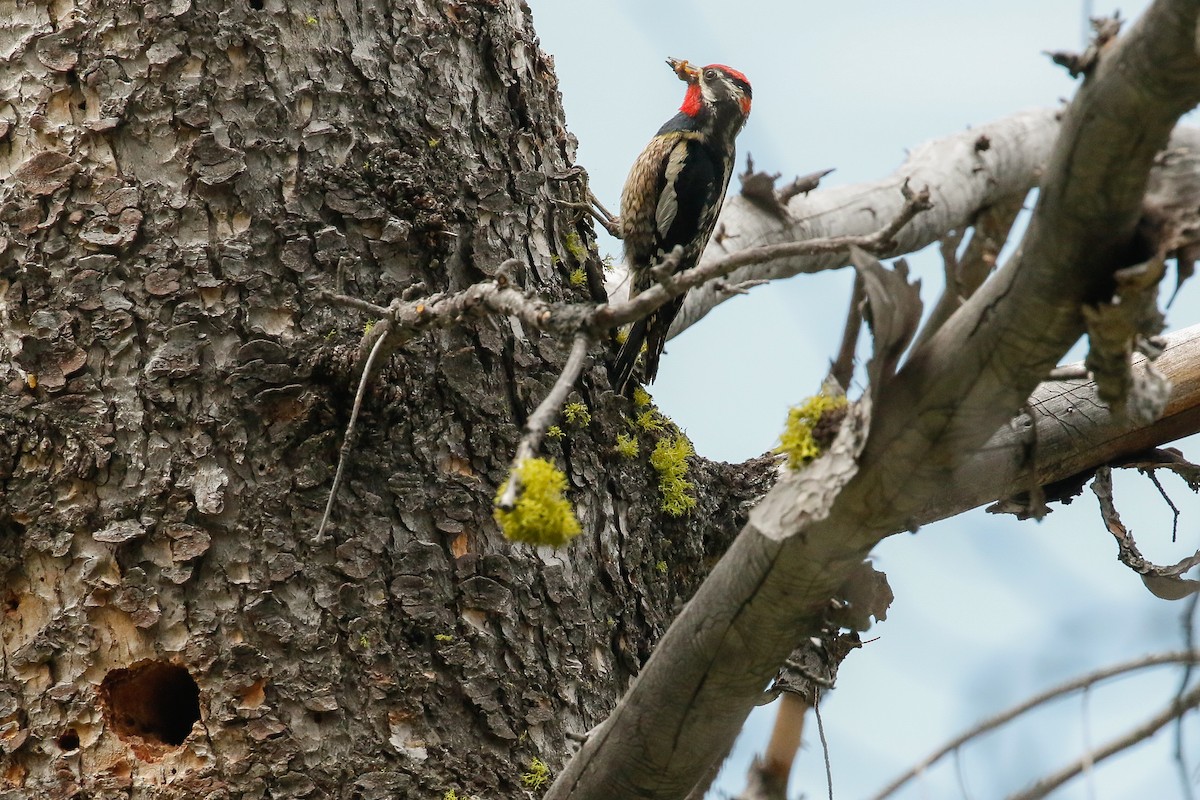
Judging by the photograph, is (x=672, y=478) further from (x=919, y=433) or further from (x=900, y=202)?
(x=900, y=202)

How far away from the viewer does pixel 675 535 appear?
2787 millimetres

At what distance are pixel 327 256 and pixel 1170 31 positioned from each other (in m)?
1.70

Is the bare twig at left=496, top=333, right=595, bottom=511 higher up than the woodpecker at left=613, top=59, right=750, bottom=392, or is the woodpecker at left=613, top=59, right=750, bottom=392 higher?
the woodpecker at left=613, top=59, right=750, bottom=392

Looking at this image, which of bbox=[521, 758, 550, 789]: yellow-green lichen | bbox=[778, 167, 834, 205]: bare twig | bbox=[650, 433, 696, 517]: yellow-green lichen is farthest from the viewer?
bbox=[778, 167, 834, 205]: bare twig

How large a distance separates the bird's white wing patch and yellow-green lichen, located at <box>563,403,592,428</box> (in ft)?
7.10

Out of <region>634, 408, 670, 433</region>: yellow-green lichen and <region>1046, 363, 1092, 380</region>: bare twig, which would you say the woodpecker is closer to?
<region>634, 408, 670, 433</region>: yellow-green lichen

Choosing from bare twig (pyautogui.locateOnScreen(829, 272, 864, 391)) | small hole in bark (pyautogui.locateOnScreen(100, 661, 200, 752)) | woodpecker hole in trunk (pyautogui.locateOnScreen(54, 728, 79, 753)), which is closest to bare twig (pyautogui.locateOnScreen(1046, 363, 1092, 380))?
bare twig (pyautogui.locateOnScreen(829, 272, 864, 391))

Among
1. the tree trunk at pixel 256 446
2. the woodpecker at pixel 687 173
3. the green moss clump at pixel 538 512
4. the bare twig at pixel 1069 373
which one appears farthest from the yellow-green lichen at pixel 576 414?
the woodpecker at pixel 687 173

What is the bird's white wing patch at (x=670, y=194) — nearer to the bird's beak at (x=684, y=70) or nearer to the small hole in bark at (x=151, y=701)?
the bird's beak at (x=684, y=70)

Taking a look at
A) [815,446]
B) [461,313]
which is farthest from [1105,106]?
[461,313]

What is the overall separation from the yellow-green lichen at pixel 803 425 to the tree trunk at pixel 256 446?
2.73 ft

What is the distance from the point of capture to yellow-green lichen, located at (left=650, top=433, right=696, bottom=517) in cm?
277

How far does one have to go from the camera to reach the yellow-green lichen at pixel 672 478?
2.77 meters

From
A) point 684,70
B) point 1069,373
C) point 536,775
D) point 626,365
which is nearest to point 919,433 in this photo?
point 1069,373
